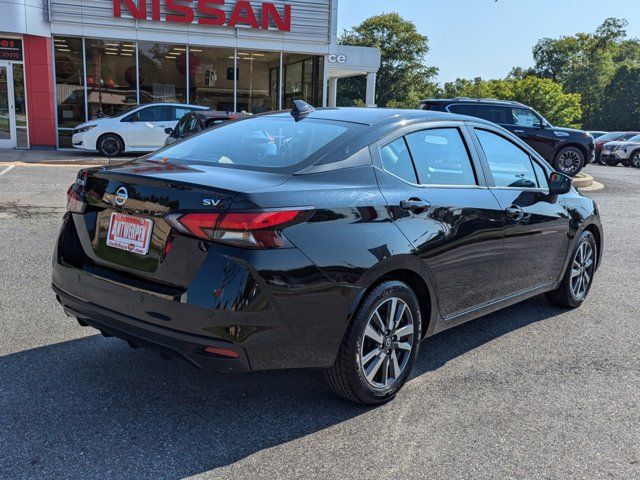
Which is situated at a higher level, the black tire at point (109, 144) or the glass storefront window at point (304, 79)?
the glass storefront window at point (304, 79)

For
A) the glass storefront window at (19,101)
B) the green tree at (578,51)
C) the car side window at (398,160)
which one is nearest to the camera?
the car side window at (398,160)

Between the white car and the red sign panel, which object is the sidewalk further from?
the red sign panel

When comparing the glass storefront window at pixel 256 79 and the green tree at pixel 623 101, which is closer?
the glass storefront window at pixel 256 79

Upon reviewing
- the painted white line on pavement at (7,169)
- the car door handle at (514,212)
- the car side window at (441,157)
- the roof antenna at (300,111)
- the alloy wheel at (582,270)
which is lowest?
the painted white line on pavement at (7,169)

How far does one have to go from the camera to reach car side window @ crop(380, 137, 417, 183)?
3.62m

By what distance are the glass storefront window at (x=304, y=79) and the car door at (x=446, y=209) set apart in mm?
18703

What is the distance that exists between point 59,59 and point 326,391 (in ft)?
61.9

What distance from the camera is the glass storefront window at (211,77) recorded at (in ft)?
68.7

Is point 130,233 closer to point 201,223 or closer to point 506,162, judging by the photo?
point 201,223

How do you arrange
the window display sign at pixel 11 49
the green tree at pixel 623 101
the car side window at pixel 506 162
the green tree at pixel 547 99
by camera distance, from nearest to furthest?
the car side window at pixel 506 162, the window display sign at pixel 11 49, the green tree at pixel 547 99, the green tree at pixel 623 101

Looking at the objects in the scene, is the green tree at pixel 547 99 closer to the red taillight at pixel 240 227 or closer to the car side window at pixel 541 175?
the car side window at pixel 541 175

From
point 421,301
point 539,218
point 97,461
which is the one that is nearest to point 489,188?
point 539,218

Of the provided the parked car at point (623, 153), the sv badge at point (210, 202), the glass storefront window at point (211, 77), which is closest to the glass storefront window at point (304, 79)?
the glass storefront window at point (211, 77)

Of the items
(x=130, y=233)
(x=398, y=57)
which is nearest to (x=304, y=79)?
(x=130, y=233)
